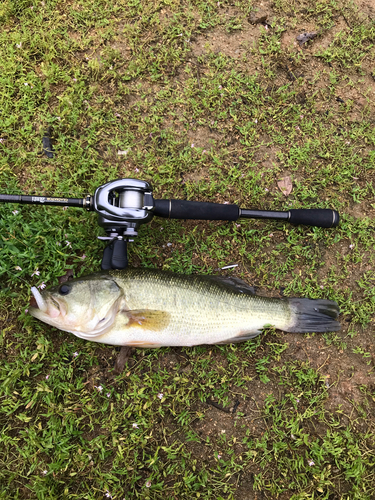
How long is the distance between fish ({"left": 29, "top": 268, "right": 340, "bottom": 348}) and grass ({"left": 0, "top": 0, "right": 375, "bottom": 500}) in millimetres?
320

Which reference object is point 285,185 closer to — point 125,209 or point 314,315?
Result: point 314,315

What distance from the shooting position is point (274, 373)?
324cm

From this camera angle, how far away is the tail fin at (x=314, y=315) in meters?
3.16

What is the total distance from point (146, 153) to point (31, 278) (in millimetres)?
1792

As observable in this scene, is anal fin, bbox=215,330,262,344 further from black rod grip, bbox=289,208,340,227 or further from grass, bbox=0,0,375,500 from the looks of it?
black rod grip, bbox=289,208,340,227

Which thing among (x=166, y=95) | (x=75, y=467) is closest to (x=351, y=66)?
(x=166, y=95)

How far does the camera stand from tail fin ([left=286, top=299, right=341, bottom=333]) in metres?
3.16

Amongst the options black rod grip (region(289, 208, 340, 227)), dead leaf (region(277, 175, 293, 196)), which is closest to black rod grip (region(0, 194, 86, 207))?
black rod grip (region(289, 208, 340, 227))

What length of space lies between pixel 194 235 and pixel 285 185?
1.20 meters

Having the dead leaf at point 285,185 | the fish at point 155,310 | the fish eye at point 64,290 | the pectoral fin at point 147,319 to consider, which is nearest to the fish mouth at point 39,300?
the fish at point 155,310

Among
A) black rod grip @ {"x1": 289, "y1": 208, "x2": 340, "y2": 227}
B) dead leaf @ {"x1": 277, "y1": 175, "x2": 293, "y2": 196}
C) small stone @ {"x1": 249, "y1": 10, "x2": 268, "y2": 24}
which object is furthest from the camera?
small stone @ {"x1": 249, "y1": 10, "x2": 268, "y2": 24}

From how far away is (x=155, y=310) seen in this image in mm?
2783

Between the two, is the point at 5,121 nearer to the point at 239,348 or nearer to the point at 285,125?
the point at 285,125

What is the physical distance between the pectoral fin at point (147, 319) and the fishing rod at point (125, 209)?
0.44 m
